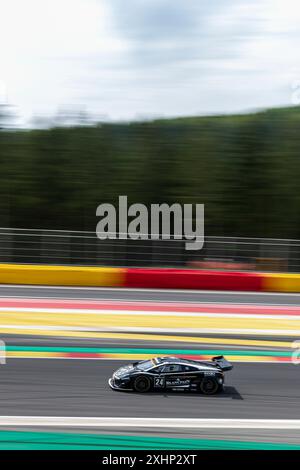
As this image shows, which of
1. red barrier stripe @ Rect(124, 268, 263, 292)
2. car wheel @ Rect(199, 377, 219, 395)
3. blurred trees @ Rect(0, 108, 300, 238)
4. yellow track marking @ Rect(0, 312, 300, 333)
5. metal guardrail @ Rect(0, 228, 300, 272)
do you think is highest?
blurred trees @ Rect(0, 108, 300, 238)

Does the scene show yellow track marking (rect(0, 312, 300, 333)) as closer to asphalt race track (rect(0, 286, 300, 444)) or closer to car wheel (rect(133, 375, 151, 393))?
asphalt race track (rect(0, 286, 300, 444))

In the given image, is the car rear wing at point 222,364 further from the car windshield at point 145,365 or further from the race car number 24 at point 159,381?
the car windshield at point 145,365

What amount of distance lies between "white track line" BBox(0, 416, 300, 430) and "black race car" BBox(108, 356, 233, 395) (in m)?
0.79

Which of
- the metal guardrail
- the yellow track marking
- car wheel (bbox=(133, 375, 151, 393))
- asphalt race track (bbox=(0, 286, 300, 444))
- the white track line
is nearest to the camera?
the white track line

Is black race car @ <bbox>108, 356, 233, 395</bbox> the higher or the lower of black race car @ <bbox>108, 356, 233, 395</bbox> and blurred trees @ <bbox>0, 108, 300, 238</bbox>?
the lower

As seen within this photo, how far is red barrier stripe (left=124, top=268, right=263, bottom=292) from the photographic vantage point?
54.1 feet

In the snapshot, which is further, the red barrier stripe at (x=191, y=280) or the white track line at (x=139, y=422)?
the red barrier stripe at (x=191, y=280)

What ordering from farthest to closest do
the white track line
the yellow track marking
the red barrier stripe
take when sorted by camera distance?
the red barrier stripe
the yellow track marking
the white track line

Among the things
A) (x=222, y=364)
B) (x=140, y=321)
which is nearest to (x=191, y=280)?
(x=140, y=321)

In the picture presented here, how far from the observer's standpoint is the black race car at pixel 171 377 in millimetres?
8016

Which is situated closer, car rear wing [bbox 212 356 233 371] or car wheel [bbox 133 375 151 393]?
car wheel [bbox 133 375 151 393]

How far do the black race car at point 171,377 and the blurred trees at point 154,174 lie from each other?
753 inches

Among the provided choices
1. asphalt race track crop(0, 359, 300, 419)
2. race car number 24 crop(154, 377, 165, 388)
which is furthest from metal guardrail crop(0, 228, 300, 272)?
race car number 24 crop(154, 377, 165, 388)

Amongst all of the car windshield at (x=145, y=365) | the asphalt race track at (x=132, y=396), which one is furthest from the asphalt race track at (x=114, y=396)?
the car windshield at (x=145, y=365)
